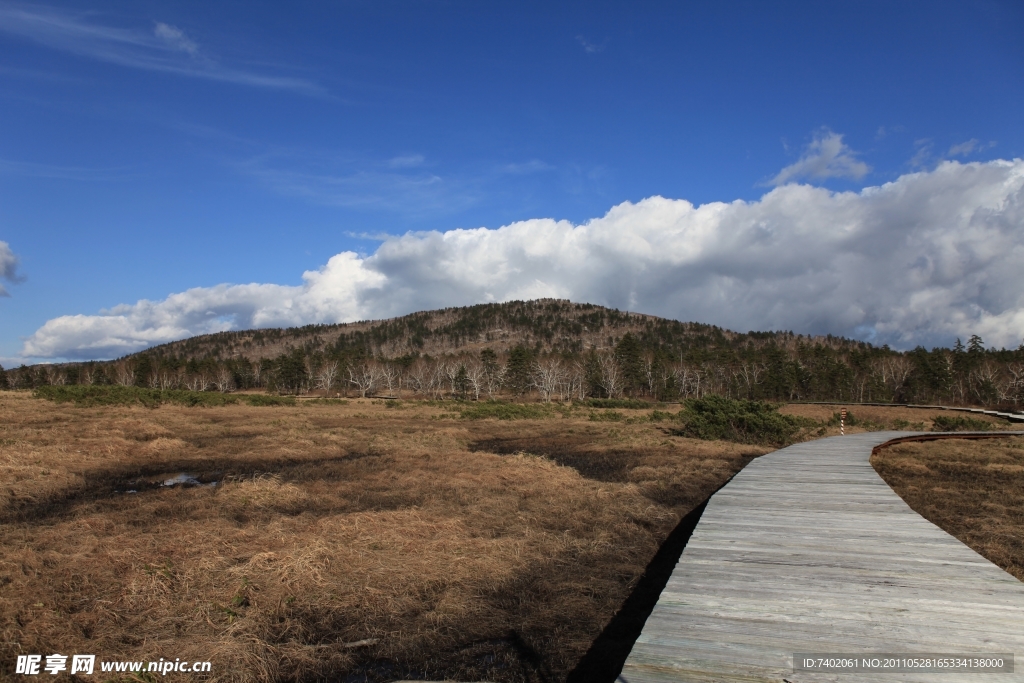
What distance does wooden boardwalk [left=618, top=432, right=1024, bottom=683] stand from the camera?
11.7 ft

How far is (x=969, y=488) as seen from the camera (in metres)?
12.9

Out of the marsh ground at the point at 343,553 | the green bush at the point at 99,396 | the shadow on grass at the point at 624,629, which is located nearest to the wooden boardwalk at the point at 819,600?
the shadow on grass at the point at 624,629

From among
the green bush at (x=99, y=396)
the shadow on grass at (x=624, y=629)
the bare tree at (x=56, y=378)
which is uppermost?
the bare tree at (x=56, y=378)

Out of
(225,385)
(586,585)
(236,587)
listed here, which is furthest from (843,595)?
(225,385)

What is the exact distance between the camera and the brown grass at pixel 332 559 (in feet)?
16.8

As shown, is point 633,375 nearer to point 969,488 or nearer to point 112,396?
point 112,396

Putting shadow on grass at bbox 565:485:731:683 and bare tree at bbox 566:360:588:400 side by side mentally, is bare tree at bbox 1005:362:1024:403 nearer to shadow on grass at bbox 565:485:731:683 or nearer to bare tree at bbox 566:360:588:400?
bare tree at bbox 566:360:588:400

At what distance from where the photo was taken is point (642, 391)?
317ft

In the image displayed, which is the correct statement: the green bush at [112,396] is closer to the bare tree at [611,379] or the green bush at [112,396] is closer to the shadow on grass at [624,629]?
the shadow on grass at [624,629]

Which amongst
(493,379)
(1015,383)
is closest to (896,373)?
(1015,383)

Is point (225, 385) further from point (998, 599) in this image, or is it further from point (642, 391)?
point (998, 599)

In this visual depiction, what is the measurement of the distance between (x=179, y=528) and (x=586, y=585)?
6.39 m

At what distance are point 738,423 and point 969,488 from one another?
11.3 meters

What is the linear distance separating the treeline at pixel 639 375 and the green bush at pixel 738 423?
164 feet
